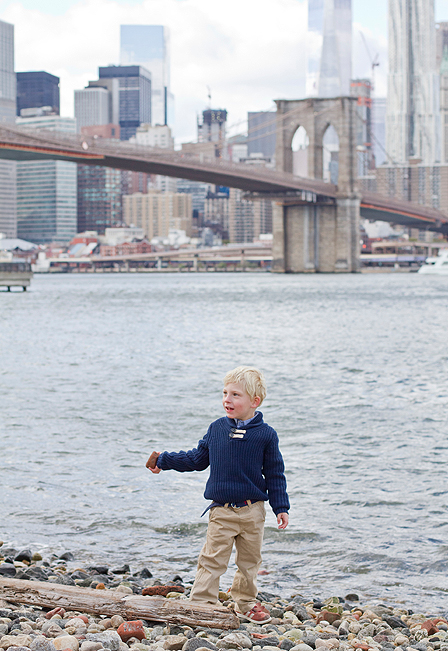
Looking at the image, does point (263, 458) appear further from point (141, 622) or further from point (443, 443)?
point (443, 443)

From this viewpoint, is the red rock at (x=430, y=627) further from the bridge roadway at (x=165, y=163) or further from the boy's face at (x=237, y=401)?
the bridge roadway at (x=165, y=163)

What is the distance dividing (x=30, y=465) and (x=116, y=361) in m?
10.2

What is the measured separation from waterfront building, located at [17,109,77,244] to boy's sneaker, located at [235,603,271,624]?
607 feet

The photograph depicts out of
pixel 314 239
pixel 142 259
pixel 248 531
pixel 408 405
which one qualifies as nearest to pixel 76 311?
pixel 408 405

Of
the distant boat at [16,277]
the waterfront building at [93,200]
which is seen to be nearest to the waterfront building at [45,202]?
the waterfront building at [93,200]

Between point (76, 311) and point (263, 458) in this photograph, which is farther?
point (76, 311)

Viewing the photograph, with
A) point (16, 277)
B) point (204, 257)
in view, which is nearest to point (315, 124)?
point (16, 277)

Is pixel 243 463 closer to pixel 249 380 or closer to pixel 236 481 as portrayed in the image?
pixel 236 481

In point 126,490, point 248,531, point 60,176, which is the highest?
point 60,176

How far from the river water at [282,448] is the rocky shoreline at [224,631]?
46cm

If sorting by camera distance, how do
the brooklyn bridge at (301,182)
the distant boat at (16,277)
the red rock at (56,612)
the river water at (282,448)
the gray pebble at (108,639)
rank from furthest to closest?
the distant boat at (16,277) < the brooklyn bridge at (301,182) < the river water at (282,448) < the red rock at (56,612) < the gray pebble at (108,639)

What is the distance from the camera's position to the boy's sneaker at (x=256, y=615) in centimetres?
381

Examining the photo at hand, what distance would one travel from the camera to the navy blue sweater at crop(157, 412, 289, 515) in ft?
11.9

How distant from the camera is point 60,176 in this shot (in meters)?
184
